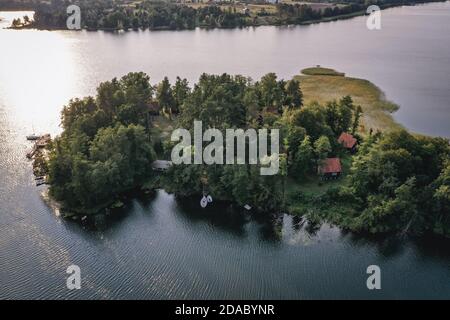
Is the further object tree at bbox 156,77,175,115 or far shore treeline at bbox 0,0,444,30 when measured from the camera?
far shore treeline at bbox 0,0,444,30

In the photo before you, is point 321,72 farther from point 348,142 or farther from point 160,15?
point 160,15

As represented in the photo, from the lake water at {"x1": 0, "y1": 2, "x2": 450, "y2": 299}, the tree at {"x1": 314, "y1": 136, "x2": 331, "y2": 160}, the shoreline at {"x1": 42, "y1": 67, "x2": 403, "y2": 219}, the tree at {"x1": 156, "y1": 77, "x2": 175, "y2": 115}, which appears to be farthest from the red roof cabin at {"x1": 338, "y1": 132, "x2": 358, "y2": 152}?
the tree at {"x1": 156, "y1": 77, "x2": 175, "y2": 115}

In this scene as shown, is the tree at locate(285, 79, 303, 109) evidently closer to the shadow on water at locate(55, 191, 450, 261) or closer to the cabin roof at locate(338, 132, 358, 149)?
the cabin roof at locate(338, 132, 358, 149)

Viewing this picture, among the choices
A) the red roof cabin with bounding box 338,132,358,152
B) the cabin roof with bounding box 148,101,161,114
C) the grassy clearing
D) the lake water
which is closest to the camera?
the lake water

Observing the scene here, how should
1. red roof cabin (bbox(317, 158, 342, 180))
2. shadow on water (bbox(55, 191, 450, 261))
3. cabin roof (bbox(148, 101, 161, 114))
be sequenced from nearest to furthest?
1. shadow on water (bbox(55, 191, 450, 261))
2. red roof cabin (bbox(317, 158, 342, 180))
3. cabin roof (bbox(148, 101, 161, 114))

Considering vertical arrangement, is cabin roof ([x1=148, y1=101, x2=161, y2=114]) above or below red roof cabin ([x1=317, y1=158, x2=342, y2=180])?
above

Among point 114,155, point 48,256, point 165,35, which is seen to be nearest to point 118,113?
point 114,155
